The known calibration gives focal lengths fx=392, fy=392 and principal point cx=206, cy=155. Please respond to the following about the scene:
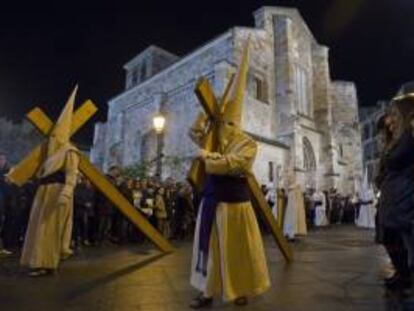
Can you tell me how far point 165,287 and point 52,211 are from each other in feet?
6.92

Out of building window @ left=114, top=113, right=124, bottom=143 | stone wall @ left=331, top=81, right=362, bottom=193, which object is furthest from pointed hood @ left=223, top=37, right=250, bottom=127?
stone wall @ left=331, top=81, right=362, bottom=193

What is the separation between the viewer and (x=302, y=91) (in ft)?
108

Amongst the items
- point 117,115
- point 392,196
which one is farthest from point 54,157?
point 117,115

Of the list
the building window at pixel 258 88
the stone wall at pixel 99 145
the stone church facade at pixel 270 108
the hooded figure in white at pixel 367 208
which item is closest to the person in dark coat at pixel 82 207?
the hooded figure in white at pixel 367 208

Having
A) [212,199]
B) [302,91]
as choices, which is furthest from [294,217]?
[302,91]

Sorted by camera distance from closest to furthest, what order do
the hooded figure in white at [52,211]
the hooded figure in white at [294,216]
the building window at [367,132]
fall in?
1. the hooded figure in white at [52,211]
2. the hooded figure in white at [294,216]
3. the building window at [367,132]

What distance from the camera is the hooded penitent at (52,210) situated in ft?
17.2

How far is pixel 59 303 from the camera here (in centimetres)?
355

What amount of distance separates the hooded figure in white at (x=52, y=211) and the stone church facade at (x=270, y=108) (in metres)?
19.9

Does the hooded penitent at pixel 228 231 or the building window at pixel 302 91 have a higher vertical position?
the building window at pixel 302 91

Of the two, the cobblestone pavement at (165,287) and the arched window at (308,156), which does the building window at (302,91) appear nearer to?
the arched window at (308,156)

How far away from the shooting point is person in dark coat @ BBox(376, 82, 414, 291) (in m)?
3.77

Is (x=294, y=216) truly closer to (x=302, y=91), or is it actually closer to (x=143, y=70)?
(x=302, y=91)

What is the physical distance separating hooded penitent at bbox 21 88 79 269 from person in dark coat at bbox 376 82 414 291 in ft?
12.9
